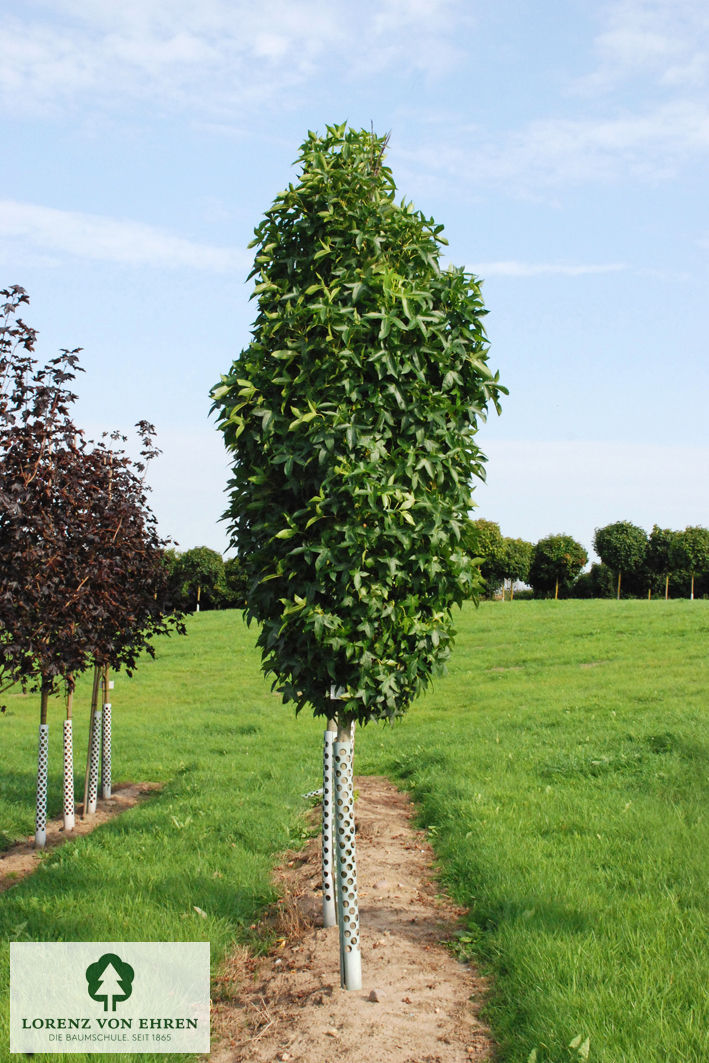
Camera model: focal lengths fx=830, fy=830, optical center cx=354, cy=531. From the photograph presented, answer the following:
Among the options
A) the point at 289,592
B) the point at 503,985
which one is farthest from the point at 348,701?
the point at 503,985

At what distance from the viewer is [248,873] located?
8.20 meters

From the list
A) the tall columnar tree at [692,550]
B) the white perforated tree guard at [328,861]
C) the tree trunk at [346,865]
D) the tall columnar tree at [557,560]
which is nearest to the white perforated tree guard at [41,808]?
the white perforated tree guard at [328,861]

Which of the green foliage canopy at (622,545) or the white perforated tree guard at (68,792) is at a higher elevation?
the green foliage canopy at (622,545)

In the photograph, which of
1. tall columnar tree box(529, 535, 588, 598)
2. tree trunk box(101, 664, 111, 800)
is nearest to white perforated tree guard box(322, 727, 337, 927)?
tree trunk box(101, 664, 111, 800)

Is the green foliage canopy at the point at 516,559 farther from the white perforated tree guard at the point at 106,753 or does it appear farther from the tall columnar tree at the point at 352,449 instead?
the tall columnar tree at the point at 352,449

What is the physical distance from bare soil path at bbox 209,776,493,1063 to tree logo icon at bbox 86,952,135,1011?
0.67 meters

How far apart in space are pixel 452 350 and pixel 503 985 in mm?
4394

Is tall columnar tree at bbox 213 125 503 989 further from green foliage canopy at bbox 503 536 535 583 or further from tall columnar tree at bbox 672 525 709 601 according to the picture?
tall columnar tree at bbox 672 525 709 601

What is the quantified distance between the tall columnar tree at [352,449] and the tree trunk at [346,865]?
11 mm

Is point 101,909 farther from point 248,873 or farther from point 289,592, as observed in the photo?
point 289,592

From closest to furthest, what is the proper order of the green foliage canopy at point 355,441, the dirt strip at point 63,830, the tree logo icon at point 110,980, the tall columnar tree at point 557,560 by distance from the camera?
the green foliage canopy at point 355,441 < the tree logo icon at point 110,980 < the dirt strip at point 63,830 < the tall columnar tree at point 557,560

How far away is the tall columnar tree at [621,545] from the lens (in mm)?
60875

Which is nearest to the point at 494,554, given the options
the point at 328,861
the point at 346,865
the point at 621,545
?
the point at 621,545

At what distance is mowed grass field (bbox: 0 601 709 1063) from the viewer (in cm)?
532
